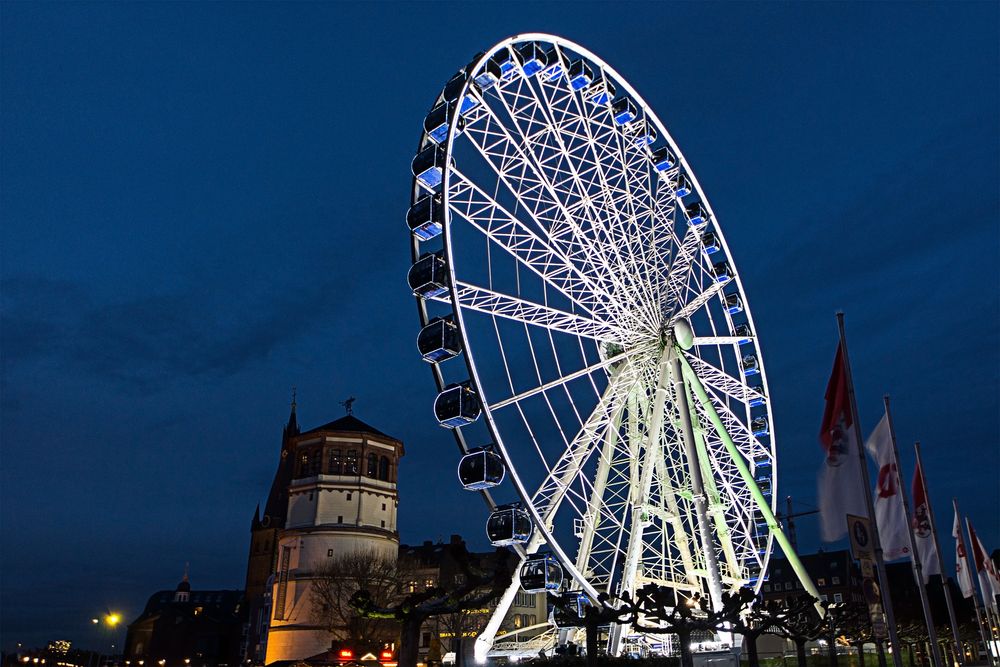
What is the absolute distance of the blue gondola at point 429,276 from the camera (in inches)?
957

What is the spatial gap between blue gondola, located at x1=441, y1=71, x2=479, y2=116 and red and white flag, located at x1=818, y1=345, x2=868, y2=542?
13.5 metres

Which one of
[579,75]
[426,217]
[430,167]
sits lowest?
[426,217]

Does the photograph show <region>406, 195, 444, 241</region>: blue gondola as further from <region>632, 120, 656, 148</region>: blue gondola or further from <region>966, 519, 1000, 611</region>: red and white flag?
<region>966, 519, 1000, 611</region>: red and white flag

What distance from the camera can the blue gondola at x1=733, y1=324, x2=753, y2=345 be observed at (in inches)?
1441

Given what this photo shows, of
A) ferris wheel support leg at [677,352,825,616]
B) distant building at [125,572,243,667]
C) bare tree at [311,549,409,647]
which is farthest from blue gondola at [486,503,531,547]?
distant building at [125,572,243,667]

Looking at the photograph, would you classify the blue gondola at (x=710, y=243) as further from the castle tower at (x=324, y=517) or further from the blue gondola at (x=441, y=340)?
the castle tower at (x=324, y=517)

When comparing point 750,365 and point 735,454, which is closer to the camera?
point 735,454

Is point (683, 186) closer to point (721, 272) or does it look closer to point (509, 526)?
point (721, 272)

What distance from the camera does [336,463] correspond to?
70.3 m

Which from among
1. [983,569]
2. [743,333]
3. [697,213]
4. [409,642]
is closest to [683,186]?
[697,213]

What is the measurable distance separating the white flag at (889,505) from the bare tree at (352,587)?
1635 inches

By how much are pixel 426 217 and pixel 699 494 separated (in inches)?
488

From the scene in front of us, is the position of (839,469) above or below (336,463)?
below

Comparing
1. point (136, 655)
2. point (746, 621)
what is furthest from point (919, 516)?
point (136, 655)
